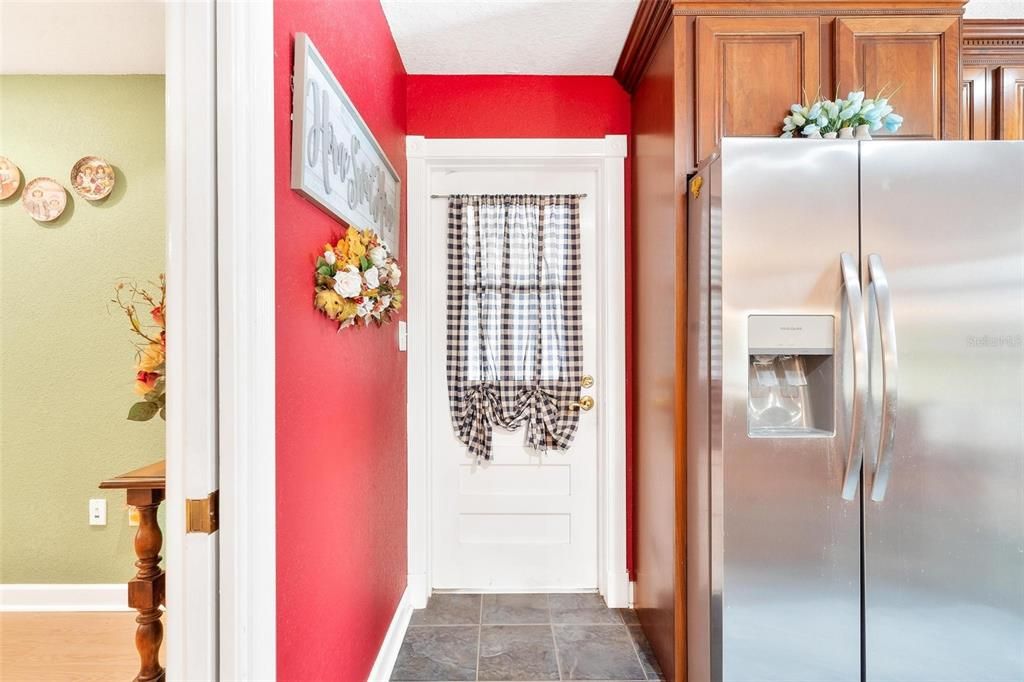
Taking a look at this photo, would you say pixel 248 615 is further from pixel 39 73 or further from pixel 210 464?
pixel 39 73

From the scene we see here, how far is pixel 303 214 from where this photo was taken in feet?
3.92

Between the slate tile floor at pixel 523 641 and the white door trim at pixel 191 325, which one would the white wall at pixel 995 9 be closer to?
the white door trim at pixel 191 325

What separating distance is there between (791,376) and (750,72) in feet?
3.38

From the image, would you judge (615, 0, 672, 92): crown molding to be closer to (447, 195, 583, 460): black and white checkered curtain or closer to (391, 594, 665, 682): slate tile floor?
(447, 195, 583, 460): black and white checkered curtain

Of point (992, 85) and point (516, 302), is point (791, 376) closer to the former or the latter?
point (516, 302)

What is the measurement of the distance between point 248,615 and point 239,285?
0.62 metres

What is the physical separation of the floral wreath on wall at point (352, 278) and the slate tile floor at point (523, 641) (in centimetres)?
140

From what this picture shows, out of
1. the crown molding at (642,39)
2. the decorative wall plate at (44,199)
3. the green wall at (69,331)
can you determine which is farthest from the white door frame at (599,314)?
the decorative wall plate at (44,199)

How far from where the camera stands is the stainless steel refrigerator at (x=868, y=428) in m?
1.47

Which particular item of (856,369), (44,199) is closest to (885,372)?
(856,369)

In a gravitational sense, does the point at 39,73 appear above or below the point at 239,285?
above

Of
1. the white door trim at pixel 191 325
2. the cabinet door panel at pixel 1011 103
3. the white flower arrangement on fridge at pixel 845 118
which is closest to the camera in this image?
the white door trim at pixel 191 325

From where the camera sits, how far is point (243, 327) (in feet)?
3.11

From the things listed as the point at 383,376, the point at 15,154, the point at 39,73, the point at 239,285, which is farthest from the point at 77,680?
the point at 39,73
